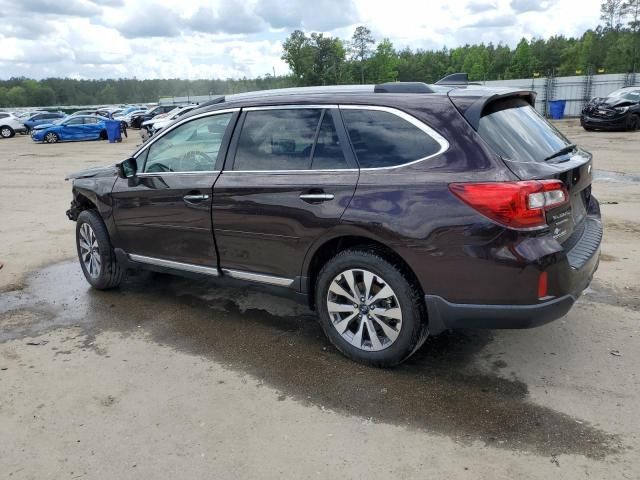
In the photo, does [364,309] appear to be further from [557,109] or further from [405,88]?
[557,109]

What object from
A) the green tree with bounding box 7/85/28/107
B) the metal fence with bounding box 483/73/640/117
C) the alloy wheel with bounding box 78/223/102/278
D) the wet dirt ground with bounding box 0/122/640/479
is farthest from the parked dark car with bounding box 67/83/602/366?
the green tree with bounding box 7/85/28/107

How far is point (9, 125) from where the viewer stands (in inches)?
1369

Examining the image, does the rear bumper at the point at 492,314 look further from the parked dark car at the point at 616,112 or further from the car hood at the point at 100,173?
the parked dark car at the point at 616,112

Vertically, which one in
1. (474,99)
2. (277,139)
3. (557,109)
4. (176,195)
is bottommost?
(557,109)

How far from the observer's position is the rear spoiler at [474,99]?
3.30 meters

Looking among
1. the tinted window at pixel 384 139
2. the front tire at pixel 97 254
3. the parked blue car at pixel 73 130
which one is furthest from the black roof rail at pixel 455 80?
the parked blue car at pixel 73 130

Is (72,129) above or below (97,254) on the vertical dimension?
below

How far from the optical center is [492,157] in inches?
125

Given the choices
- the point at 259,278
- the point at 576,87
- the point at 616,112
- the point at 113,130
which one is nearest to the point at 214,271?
the point at 259,278

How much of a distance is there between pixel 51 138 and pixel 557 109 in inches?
1032

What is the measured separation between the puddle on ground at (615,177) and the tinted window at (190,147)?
28.1 ft

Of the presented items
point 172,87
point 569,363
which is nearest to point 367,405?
point 569,363

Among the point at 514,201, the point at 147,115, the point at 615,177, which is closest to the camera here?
the point at 514,201

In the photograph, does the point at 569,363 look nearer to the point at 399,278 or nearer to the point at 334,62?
the point at 399,278
